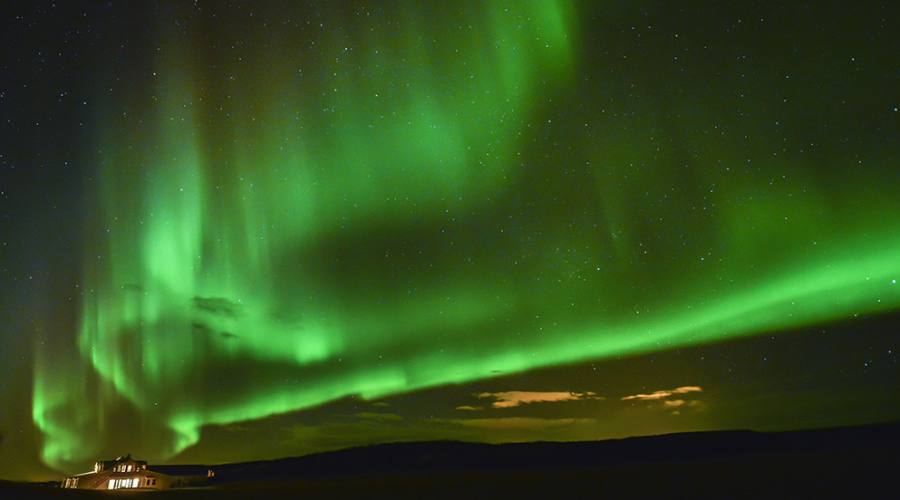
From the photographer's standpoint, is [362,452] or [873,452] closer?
[873,452]

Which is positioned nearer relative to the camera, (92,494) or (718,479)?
(718,479)

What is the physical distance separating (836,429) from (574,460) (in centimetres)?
2568

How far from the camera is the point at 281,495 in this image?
26.2 ft

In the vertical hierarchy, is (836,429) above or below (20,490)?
below

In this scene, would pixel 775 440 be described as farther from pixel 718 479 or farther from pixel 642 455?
pixel 718 479

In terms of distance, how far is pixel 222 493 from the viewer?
26.0 ft

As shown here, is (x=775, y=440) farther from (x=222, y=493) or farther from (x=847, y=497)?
(x=222, y=493)

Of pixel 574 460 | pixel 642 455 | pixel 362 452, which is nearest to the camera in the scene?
pixel 642 455

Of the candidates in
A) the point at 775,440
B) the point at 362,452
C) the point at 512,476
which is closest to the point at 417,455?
the point at 362,452

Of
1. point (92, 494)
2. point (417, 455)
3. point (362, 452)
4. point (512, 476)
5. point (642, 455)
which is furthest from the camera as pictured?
point (362, 452)

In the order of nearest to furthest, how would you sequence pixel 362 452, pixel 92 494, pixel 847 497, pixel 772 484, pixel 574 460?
pixel 847 497 → pixel 772 484 → pixel 92 494 → pixel 574 460 → pixel 362 452

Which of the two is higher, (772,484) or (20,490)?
(20,490)

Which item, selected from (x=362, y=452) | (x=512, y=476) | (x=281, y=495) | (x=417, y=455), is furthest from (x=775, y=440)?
(x=362, y=452)

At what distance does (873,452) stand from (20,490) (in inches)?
456
